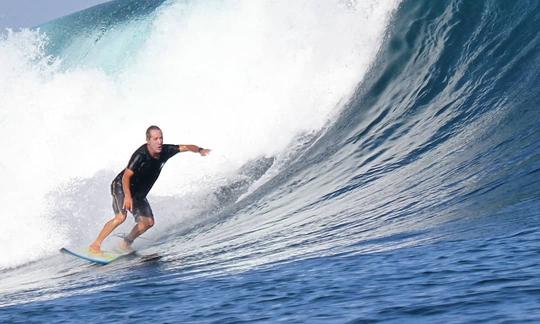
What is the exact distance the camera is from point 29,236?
10828 mm

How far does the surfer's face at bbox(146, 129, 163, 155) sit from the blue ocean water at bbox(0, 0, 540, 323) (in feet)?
3.01

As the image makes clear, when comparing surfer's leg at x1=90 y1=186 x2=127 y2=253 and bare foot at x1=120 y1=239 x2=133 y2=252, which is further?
bare foot at x1=120 y1=239 x2=133 y2=252

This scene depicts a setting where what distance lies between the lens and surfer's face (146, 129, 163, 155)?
29.5ft

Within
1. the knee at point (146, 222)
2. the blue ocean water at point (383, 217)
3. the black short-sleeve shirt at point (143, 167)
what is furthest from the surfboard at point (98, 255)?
the black short-sleeve shirt at point (143, 167)

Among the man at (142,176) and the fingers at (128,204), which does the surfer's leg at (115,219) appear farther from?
the fingers at (128,204)

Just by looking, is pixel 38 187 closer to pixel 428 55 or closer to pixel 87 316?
pixel 428 55

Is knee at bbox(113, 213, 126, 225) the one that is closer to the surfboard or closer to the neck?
the surfboard

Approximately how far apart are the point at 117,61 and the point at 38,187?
703 cm

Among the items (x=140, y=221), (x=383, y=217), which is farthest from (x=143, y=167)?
(x=383, y=217)

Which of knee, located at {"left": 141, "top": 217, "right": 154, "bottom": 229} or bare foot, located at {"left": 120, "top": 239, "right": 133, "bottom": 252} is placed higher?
knee, located at {"left": 141, "top": 217, "right": 154, "bottom": 229}

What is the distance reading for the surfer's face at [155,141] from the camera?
8.98 metres

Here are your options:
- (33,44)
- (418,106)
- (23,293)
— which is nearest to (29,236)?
(23,293)

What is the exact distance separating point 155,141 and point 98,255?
122 centimetres

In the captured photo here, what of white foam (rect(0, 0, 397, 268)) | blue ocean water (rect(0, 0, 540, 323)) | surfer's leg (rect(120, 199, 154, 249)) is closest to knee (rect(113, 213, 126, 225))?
surfer's leg (rect(120, 199, 154, 249))
